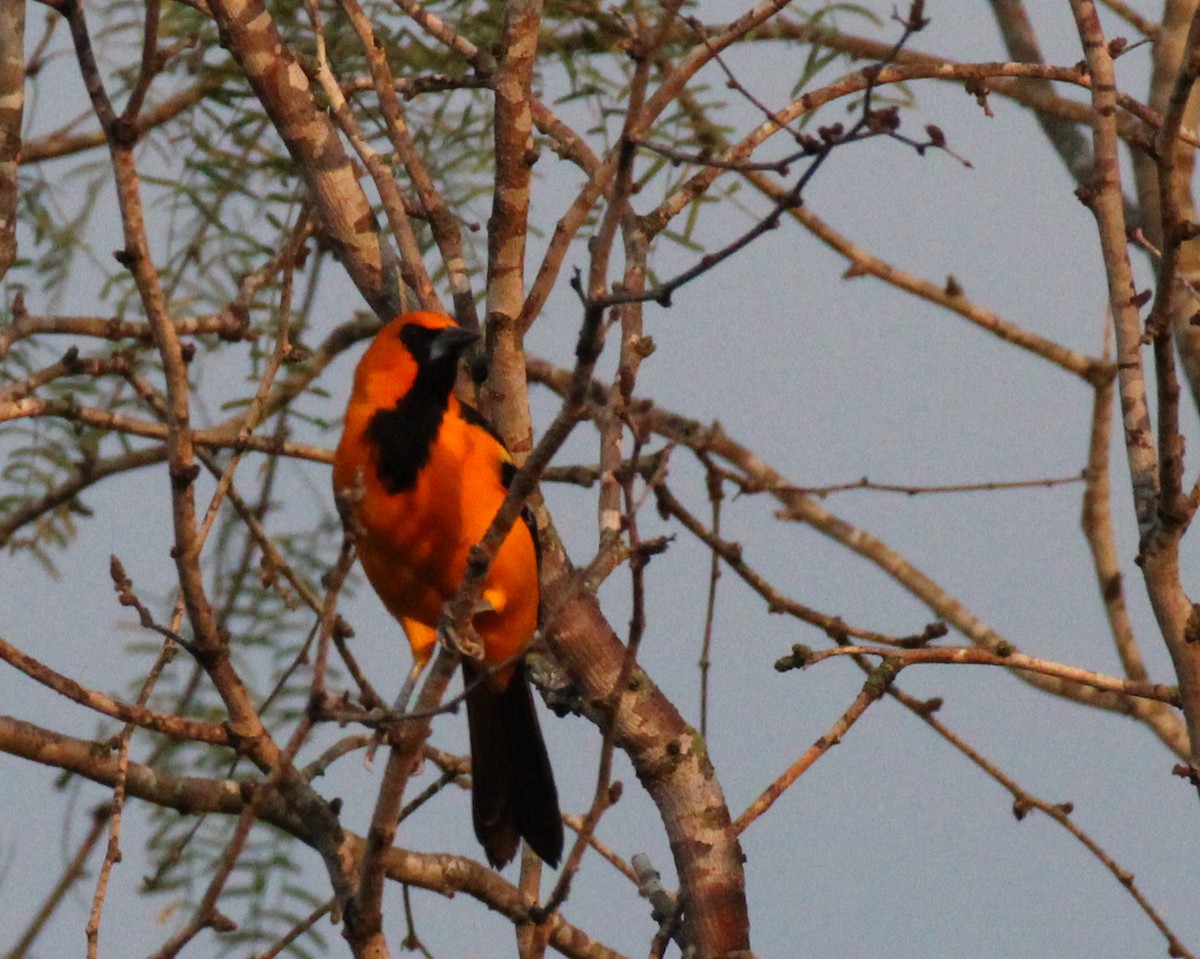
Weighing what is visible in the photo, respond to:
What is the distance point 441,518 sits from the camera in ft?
11.1

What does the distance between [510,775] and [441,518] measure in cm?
70

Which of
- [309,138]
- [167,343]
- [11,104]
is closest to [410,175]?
[309,138]

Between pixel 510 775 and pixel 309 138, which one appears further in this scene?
pixel 510 775

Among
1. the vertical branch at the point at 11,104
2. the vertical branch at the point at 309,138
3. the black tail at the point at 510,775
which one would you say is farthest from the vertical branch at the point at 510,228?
the vertical branch at the point at 11,104

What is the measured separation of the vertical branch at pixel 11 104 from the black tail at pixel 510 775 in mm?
1267

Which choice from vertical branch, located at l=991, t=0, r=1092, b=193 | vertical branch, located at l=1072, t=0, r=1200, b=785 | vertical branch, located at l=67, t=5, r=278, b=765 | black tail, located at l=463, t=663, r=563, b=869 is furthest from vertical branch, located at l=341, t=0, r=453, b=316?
vertical branch, located at l=991, t=0, r=1092, b=193

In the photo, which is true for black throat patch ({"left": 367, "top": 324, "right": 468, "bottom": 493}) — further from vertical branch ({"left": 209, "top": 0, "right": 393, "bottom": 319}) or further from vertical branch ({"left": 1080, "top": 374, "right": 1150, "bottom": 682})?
vertical branch ({"left": 1080, "top": 374, "right": 1150, "bottom": 682})

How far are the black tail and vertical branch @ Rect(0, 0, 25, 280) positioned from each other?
1267 mm

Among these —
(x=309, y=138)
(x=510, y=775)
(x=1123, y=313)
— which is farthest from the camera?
(x=510, y=775)

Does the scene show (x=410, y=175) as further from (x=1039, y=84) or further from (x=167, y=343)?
(x=1039, y=84)

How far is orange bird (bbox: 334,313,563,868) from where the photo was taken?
339cm

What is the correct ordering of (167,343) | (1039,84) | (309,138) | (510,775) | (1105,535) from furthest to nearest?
(1039,84), (1105,535), (510,775), (309,138), (167,343)

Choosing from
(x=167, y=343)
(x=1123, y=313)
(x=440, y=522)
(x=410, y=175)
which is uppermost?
(x=410, y=175)

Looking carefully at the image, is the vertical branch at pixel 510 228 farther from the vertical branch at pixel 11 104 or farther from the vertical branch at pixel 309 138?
the vertical branch at pixel 11 104
